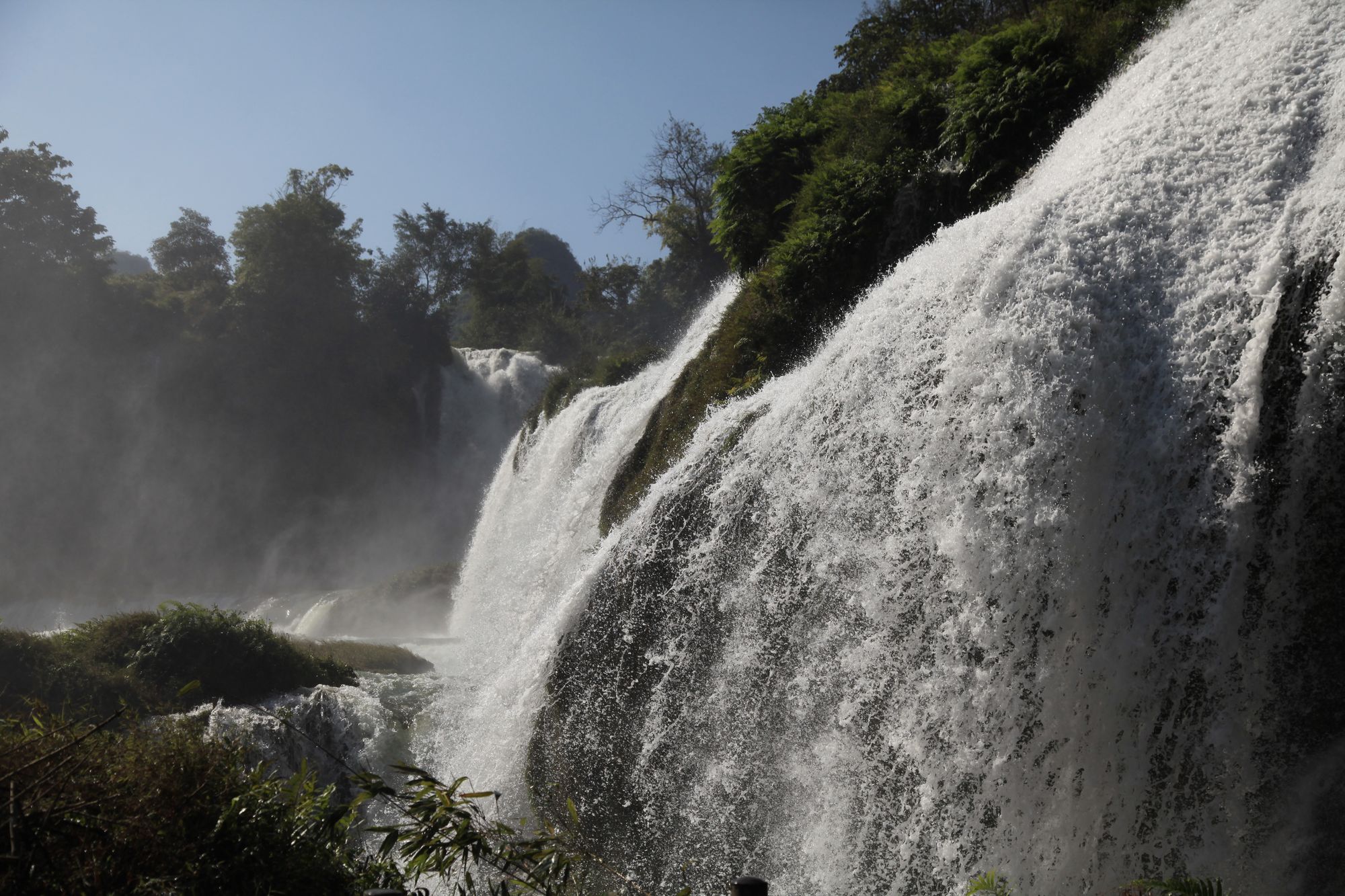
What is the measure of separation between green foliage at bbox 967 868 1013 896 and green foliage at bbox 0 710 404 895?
8.76 feet

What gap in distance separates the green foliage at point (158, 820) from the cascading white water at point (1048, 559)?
3274 mm

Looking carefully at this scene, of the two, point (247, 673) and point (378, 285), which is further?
point (378, 285)

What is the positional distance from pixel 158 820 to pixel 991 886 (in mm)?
3582

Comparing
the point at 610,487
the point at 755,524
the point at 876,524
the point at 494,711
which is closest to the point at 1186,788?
the point at 876,524

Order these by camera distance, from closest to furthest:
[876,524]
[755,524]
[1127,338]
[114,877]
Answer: [114,877] → [1127,338] → [876,524] → [755,524]

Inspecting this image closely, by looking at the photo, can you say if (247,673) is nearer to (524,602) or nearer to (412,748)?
(412,748)

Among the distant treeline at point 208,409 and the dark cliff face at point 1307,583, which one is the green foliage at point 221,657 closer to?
the dark cliff face at point 1307,583

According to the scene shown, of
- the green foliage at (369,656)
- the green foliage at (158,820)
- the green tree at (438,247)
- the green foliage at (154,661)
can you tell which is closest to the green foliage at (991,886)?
the green foliage at (158,820)

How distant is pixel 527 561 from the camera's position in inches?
502

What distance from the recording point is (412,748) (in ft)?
30.9

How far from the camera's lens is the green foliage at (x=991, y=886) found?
3957 mm

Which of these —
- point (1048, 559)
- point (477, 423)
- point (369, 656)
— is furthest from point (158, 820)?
point (477, 423)

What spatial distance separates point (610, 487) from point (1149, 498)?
7.03 metres

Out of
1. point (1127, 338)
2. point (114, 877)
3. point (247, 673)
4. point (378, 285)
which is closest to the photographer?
point (114, 877)
